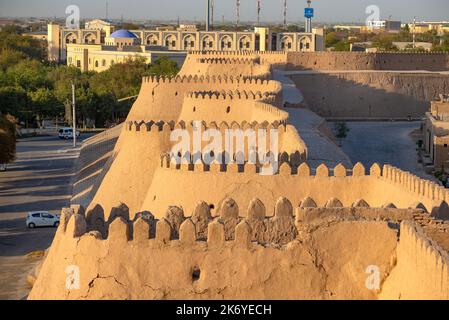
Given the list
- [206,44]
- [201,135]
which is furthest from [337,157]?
[206,44]

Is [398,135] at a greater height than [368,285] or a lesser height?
lesser

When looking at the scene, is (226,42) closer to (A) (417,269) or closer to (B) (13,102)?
(B) (13,102)

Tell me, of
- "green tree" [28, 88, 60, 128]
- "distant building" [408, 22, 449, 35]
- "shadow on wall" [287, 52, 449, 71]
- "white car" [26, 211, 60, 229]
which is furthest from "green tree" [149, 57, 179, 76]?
"distant building" [408, 22, 449, 35]

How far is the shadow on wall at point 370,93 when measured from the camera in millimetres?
Result: 60625

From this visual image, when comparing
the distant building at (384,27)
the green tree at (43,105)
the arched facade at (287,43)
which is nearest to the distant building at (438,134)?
the green tree at (43,105)

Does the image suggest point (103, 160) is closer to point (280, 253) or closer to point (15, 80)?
point (280, 253)

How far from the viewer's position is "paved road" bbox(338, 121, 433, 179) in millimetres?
43500

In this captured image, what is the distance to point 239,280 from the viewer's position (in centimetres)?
1292

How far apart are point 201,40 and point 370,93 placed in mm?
41694

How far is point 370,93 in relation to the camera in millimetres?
61719

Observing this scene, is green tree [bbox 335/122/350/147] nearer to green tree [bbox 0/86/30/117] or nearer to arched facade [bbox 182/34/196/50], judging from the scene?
green tree [bbox 0/86/30/117]

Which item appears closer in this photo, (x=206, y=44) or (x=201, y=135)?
(x=201, y=135)

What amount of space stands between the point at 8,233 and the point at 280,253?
22317mm

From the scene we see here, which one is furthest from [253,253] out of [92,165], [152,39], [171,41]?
[152,39]
